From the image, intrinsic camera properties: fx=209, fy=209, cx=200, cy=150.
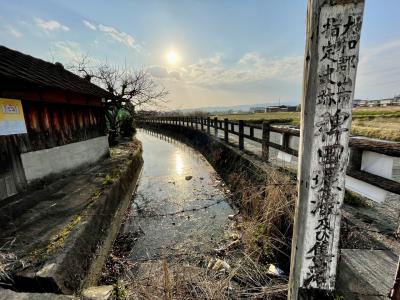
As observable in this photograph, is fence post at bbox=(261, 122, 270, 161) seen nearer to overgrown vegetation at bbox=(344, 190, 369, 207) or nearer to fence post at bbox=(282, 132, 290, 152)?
fence post at bbox=(282, 132, 290, 152)

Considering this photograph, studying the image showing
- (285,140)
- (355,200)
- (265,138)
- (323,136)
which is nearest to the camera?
(323,136)

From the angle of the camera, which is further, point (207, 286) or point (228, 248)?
point (228, 248)

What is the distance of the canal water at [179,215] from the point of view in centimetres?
477

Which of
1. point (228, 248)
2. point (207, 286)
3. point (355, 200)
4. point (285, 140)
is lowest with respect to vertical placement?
point (228, 248)

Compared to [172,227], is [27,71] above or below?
above

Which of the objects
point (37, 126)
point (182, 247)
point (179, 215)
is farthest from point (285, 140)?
point (37, 126)

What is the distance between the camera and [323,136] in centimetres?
174

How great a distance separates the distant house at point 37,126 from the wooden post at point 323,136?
5886mm

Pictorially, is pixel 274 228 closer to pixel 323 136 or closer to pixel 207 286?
pixel 207 286

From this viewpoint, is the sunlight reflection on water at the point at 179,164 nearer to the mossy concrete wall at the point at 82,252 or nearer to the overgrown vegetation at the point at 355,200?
the mossy concrete wall at the point at 82,252

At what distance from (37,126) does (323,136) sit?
7.69 metres

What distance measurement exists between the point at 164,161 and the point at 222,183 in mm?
5951

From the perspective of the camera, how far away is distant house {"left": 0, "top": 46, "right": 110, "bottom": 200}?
5.34 m

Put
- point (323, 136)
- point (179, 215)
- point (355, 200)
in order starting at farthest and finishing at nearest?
1. point (179, 215)
2. point (355, 200)
3. point (323, 136)
